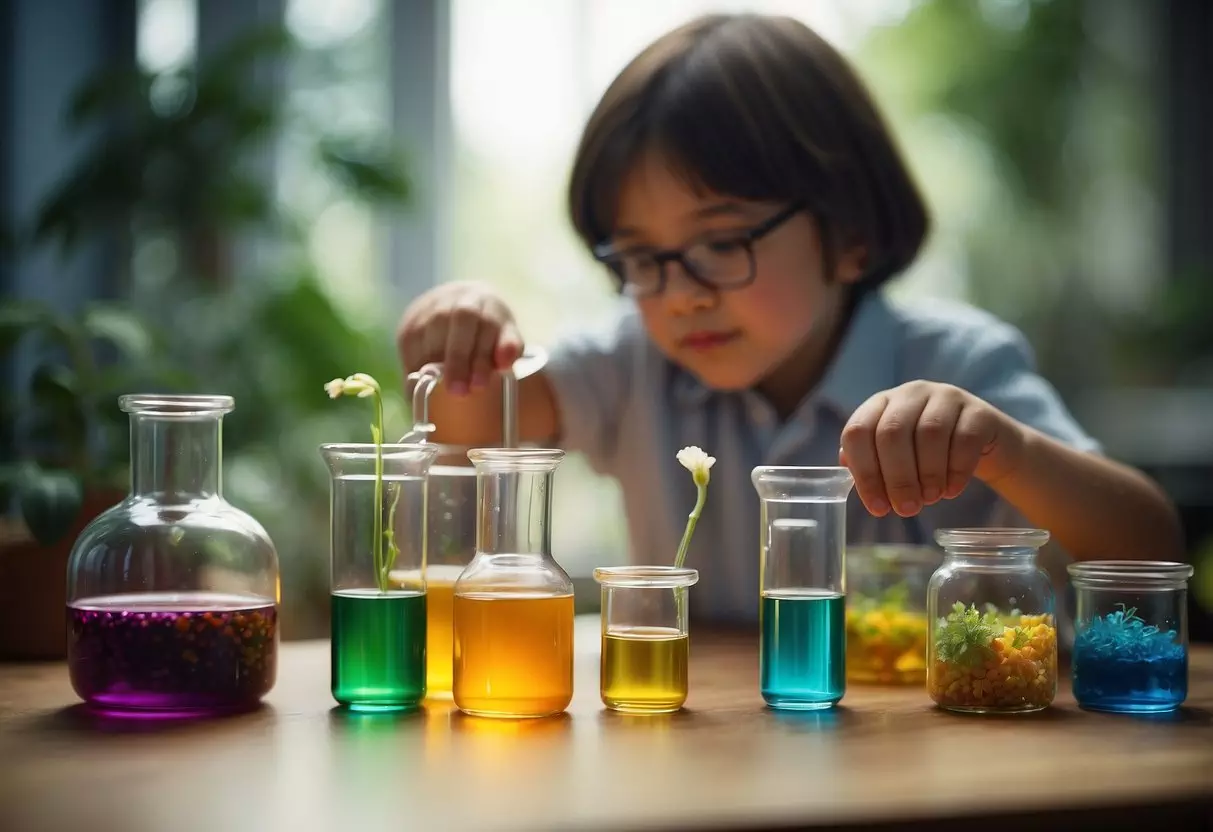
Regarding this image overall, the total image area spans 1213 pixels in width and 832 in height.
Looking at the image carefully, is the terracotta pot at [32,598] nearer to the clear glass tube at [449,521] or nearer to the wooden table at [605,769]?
the wooden table at [605,769]

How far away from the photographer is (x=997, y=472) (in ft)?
3.72

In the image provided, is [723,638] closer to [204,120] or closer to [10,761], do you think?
[10,761]

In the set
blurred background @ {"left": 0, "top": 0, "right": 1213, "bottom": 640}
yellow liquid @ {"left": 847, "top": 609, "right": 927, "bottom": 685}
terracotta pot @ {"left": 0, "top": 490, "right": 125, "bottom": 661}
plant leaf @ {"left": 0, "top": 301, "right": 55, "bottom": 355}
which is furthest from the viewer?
blurred background @ {"left": 0, "top": 0, "right": 1213, "bottom": 640}

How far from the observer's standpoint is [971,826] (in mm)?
667

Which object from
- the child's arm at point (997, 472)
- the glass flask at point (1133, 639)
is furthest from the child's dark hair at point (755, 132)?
the glass flask at point (1133, 639)

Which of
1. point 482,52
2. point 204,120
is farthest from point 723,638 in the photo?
point 482,52

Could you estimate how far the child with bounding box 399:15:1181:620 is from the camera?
1310 millimetres

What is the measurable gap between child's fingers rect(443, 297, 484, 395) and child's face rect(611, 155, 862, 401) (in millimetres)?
243

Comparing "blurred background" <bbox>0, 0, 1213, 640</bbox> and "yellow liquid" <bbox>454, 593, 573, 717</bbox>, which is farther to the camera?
"blurred background" <bbox>0, 0, 1213, 640</bbox>

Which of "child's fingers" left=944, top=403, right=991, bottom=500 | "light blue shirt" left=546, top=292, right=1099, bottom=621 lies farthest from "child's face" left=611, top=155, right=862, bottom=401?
"child's fingers" left=944, top=403, right=991, bottom=500

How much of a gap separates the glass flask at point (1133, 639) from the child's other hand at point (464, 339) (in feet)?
1.85

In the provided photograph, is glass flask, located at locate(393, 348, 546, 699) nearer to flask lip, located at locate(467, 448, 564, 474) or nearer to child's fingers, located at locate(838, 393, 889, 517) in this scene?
flask lip, located at locate(467, 448, 564, 474)

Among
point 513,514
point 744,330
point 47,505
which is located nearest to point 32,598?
point 47,505

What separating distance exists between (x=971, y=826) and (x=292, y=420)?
5.41 ft
